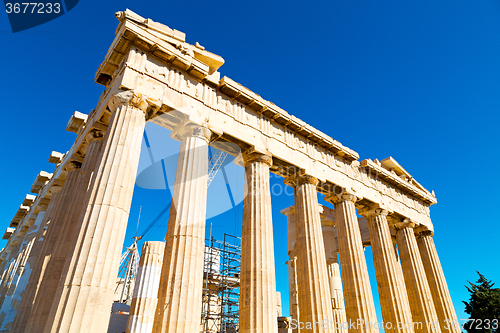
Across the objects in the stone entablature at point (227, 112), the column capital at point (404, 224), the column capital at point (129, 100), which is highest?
the stone entablature at point (227, 112)

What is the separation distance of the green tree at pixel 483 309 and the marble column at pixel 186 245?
38.2 m

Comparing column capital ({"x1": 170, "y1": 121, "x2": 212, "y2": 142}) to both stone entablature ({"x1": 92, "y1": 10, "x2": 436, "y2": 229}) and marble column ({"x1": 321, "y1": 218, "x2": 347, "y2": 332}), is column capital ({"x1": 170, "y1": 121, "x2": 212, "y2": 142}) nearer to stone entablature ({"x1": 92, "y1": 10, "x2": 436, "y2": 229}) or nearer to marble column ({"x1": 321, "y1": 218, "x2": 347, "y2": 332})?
stone entablature ({"x1": 92, "y1": 10, "x2": 436, "y2": 229})

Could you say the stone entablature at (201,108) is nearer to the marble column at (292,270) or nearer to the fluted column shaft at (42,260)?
the fluted column shaft at (42,260)

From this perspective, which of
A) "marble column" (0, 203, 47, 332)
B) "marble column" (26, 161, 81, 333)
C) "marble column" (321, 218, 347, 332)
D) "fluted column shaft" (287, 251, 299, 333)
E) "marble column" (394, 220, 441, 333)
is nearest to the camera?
"marble column" (26, 161, 81, 333)

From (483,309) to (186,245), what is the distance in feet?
137

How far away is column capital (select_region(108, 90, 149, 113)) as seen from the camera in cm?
1312

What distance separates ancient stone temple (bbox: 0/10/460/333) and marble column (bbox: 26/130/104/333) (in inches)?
2.1

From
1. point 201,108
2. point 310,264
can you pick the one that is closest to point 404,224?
point 310,264

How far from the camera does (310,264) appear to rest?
17.0 m

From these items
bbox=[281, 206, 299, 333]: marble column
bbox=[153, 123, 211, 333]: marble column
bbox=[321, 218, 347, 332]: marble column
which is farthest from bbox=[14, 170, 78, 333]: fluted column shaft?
bbox=[321, 218, 347, 332]: marble column

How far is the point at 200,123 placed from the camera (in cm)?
1547

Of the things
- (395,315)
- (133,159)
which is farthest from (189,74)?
(395,315)

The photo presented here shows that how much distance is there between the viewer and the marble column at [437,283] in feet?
81.3

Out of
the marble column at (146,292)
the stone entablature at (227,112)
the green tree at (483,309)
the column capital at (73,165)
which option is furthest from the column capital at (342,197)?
the green tree at (483,309)
